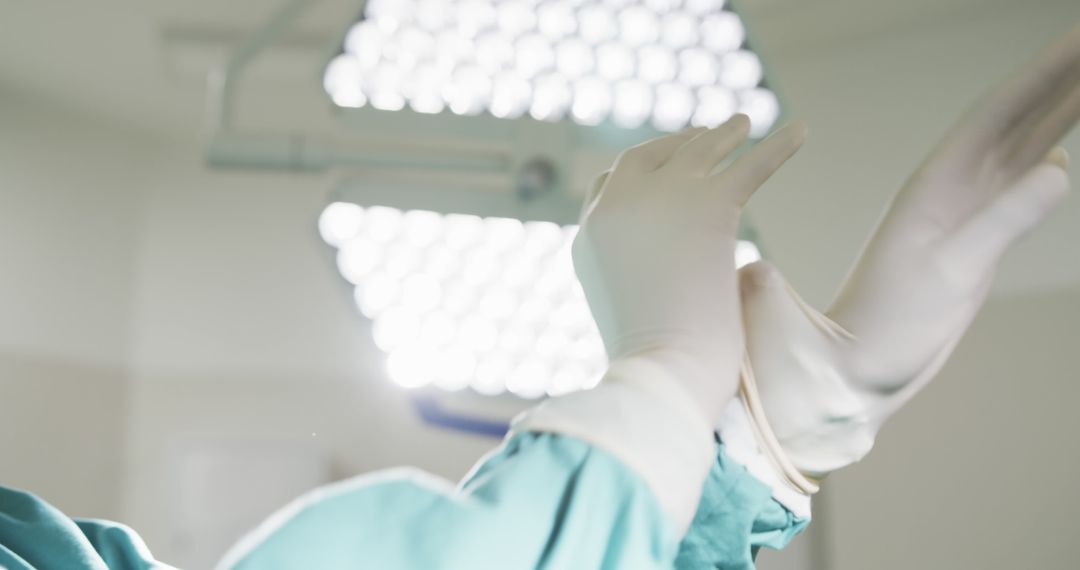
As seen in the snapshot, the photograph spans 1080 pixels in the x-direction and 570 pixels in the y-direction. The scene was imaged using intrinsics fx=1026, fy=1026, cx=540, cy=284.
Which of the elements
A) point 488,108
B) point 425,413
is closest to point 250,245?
point 425,413

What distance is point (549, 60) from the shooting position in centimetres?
86

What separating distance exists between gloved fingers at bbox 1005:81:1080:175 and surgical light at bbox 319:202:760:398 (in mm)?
257

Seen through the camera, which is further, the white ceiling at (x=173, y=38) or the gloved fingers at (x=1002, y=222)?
the white ceiling at (x=173, y=38)

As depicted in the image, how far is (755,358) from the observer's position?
2.24 ft

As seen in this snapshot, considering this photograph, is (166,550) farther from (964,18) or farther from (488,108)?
(964,18)

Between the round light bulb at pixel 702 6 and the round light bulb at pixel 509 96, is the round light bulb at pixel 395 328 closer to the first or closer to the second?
the round light bulb at pixel 509 96

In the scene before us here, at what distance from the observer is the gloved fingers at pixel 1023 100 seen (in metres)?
0.61

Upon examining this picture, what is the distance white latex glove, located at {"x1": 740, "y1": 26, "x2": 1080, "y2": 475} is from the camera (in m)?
0.66

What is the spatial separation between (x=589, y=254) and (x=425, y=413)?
37 cm

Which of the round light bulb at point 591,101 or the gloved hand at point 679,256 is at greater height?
the round light bulb at point 591,101

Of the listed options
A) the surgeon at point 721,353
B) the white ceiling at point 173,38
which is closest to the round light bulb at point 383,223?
the surgeon at point 721,353

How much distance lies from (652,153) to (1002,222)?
225mm

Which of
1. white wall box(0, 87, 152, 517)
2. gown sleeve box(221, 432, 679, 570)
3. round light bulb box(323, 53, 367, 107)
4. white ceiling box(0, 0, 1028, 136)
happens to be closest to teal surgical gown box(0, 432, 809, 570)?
gown sleeve box(221, 432, 679, 570)

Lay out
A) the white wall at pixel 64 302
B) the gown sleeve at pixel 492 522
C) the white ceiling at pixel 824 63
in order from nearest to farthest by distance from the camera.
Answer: the gown sleeve at pixel 492 522, the white ceiling at pixel 824 63, the white wall at pixel 64 302
